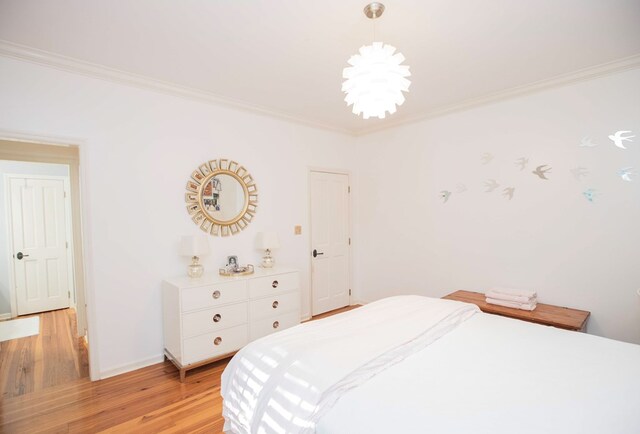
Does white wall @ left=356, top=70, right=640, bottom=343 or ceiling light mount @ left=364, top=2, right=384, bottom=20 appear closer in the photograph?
ceiling light mount @ left=364, top=2, right=384, bottom=20

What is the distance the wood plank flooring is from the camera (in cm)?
255

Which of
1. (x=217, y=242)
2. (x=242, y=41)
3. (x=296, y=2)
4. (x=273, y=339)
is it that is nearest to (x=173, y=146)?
(x=217, y=242)

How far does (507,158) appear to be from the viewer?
10.3 ft

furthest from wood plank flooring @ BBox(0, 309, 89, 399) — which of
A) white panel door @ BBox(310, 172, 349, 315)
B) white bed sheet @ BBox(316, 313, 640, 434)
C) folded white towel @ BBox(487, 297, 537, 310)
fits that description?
folded white towel @ BBox(487, 297, 537, 310)

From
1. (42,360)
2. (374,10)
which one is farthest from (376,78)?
(42,360)

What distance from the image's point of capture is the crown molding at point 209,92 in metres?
2.27

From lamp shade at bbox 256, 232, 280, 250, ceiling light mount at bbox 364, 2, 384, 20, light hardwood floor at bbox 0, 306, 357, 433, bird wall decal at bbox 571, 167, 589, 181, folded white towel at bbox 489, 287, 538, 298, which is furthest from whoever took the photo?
lamp shade at bbox 256, 232, 280, 250

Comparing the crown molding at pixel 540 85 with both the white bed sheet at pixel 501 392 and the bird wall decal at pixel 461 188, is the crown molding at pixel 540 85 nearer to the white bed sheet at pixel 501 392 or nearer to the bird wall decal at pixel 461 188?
the bird wall decal at pixel 461 188

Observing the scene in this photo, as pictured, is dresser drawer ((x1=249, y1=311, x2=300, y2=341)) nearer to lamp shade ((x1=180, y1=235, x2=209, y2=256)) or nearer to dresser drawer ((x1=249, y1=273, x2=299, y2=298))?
dresser drawer ((x1=249, y1=273, x2=299, y2=298))

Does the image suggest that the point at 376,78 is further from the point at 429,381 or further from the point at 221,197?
the point at 221,197

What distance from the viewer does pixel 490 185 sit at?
10.7 feet

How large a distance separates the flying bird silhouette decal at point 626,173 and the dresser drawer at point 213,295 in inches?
134

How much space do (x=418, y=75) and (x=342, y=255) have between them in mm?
2607

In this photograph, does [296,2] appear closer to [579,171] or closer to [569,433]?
[569,433]
